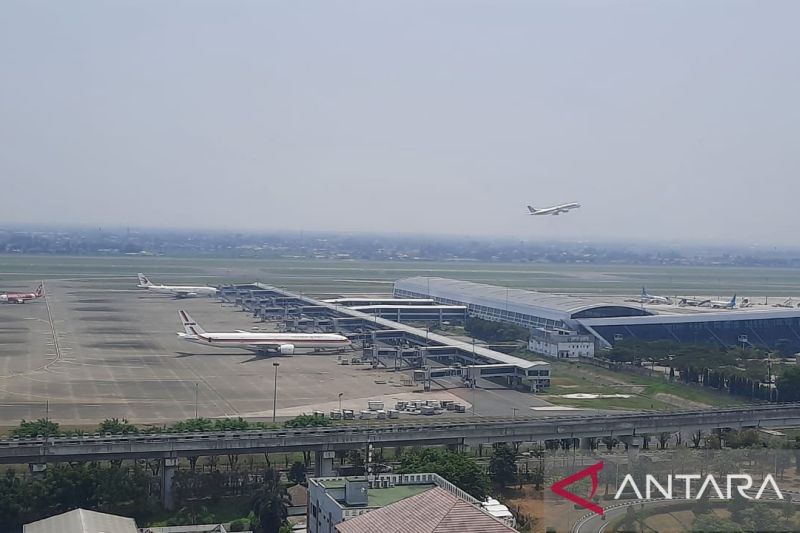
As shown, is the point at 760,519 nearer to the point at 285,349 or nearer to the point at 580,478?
the point at 580,478

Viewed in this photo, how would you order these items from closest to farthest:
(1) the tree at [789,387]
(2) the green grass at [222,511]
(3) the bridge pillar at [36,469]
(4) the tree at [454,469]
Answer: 1. (2) the green grass at [222,511]
2. (4) the tree at [454,469]
3. (3) the bridge pillar at [36,469]
4. (1) the tree at [789,387]

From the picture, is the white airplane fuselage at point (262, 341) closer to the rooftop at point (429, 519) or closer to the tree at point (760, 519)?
the rooftop at point (429, 519)

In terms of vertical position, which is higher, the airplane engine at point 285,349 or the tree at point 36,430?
the tree at point 36,430

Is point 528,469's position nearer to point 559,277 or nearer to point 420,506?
point 420,506

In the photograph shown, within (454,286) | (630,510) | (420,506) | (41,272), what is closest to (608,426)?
(630,510)

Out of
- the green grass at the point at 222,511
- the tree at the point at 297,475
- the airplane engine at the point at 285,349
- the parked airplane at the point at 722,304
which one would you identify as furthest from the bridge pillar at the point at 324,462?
the parked airplane at the point at 722,304
